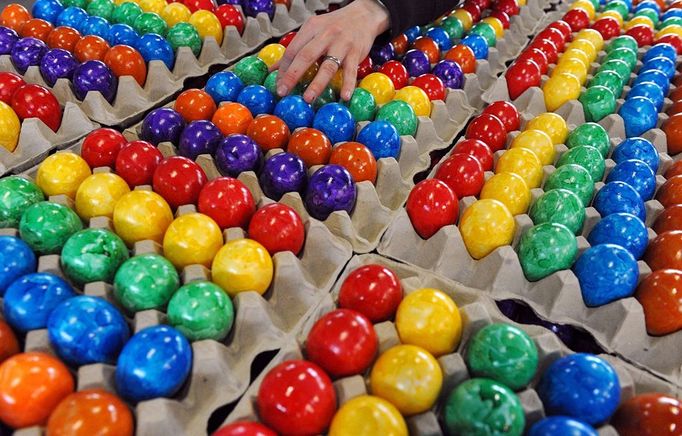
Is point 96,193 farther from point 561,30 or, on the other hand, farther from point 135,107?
point 561,30

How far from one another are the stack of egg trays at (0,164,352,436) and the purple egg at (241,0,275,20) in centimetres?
93

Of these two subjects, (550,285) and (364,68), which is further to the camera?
(364,68)

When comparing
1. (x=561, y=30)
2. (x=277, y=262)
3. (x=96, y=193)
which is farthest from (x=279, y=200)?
(x=561, y=30)

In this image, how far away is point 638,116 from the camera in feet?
4.66

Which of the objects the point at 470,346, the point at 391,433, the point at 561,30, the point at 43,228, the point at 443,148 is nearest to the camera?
the point at 391,433

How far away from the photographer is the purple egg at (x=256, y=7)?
1820 mm

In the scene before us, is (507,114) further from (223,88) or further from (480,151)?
(223,88)

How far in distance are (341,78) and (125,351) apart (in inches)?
35.5

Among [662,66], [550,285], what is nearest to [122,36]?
[550,285]

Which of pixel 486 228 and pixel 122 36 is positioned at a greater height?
pixel 122 36

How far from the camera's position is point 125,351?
80cm

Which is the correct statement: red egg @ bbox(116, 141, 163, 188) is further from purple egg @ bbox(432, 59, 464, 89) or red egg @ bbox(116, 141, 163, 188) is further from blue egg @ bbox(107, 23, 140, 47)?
purple egg @ bbox(432, 59, 464, 89)

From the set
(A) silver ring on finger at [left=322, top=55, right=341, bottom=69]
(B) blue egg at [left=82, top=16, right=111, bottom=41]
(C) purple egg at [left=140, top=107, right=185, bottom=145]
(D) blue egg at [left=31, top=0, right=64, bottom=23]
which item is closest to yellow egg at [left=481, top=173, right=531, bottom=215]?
(A) silver ring on finger at [left=322, top=55, right=341, bottom=69]

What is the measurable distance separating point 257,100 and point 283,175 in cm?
33
